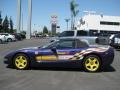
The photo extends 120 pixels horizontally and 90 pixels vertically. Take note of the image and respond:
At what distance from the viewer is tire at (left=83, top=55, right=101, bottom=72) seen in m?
12.6

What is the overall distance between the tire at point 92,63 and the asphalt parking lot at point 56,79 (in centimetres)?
26

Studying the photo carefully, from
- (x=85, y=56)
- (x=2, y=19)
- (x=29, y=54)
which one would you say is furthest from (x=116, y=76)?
(x=2, y=19)

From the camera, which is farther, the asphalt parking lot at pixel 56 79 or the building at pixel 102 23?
the building at pixel 102 23

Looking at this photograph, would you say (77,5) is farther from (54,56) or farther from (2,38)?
(54,56)

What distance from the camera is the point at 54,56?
12672 millimetres

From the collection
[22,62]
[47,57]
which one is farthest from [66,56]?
[22,62]

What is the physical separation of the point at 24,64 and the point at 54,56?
1255mm

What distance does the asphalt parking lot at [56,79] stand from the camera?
29.8ft

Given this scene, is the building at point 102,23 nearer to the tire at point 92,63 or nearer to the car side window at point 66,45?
the car side window at point 66,45

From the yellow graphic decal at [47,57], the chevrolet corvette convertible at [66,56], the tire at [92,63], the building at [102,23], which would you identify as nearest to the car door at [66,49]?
the chevrolet corvette convertible at [66,56]

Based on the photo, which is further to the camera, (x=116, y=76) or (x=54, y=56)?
(x=54, y=56)

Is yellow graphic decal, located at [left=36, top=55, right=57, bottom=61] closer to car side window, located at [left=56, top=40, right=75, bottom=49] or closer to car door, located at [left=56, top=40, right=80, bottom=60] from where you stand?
car door, located at [left=56, top=40, right=80, bottom=60]

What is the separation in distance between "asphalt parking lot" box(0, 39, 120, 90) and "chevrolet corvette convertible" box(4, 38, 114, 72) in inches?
13.2

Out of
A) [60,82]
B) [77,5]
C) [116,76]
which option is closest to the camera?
[60,82]
